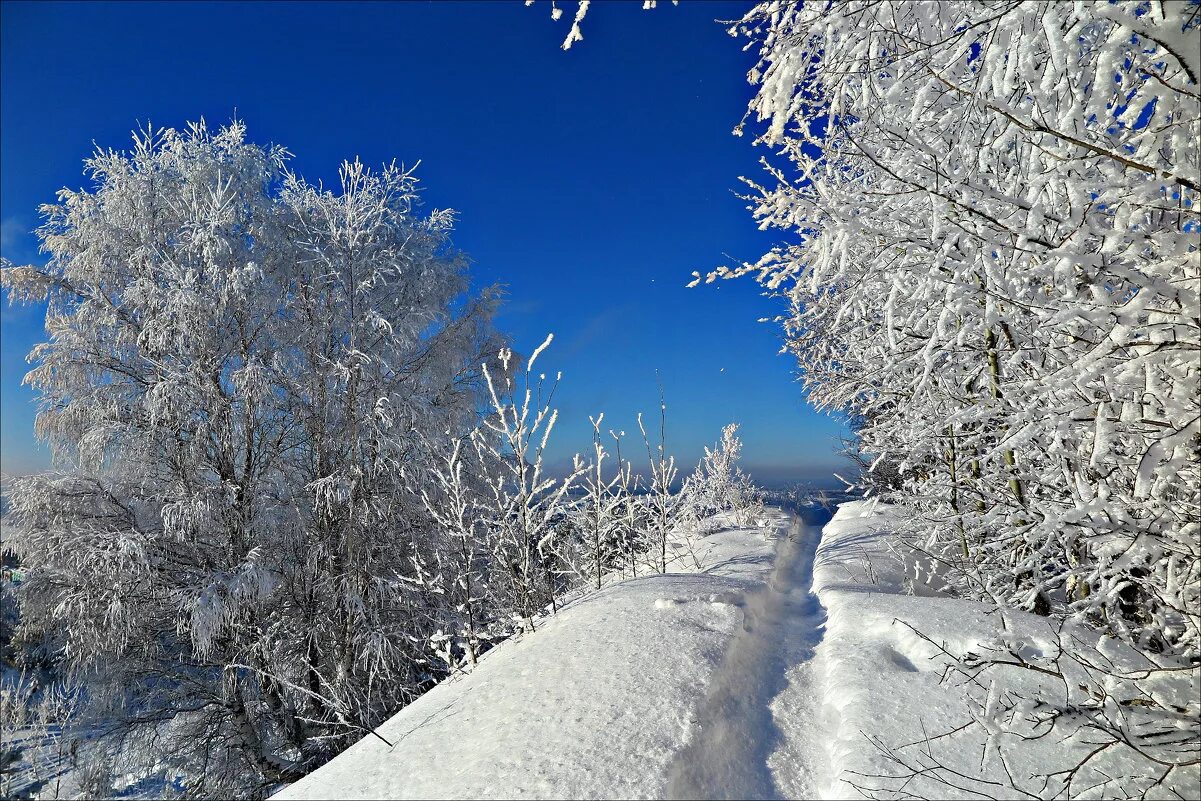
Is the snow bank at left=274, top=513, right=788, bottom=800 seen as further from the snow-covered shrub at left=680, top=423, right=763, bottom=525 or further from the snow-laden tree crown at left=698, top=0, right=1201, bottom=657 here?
the snow-covered shrub at left=680, top=423, right=763, bottom=525

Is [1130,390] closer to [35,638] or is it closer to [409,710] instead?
[409,710]

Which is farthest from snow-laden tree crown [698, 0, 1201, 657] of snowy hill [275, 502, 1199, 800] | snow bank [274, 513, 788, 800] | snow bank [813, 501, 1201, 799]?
snow bank [274, 513, 788, 800]

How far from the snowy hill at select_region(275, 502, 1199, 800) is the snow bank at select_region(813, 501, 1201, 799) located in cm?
1

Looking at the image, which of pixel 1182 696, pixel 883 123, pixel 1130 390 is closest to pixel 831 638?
pixel 1182 696

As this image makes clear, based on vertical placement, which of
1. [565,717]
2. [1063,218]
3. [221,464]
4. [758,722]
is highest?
[221,464]

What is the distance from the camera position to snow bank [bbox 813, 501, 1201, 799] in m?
2.15

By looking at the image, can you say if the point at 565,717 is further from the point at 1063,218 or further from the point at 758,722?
the point at 1063,218

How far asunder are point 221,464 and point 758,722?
8.48 metres

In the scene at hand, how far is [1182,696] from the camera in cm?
210

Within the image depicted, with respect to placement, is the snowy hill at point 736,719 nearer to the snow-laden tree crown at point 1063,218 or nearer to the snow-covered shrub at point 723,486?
the snow-laden tree crown at point 1063,218

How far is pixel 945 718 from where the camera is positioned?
8.88 feet

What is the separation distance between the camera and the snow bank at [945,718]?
2.15 meters

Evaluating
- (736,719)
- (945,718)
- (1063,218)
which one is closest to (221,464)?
(736,719)

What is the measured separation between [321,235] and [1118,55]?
10.2m
